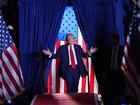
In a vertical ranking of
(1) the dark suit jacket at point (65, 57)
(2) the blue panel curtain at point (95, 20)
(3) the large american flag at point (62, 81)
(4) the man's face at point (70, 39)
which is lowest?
(3) the large american flag at point (62, 81)

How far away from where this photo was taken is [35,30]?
422 inches

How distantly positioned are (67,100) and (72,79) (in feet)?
11.3

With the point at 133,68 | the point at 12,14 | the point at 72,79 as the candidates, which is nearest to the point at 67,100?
the point at 133,68

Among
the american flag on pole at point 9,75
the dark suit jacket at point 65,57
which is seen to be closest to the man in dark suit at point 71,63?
the dark suit jacket at point 65,57

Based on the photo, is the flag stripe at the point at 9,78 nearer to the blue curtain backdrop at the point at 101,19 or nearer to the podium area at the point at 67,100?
the blue curtain backdrop at the point at 101,19

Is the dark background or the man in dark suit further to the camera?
the dark background

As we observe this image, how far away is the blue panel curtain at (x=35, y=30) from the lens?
35.1ft

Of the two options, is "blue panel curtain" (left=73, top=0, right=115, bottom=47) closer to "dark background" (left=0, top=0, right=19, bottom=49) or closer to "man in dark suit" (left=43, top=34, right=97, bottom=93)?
"man in dark suit" (left=43, top=34, right=97, bottom=93)

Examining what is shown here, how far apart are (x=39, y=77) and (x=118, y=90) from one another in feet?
6.73

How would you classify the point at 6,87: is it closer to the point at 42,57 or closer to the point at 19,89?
the point at 19,89

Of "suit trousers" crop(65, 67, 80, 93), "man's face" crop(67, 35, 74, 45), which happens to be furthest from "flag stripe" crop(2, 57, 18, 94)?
"man's face" crop(67, 35, 74, 45)

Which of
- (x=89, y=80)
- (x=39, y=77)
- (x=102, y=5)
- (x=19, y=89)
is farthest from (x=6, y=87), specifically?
(x=102, y=5)

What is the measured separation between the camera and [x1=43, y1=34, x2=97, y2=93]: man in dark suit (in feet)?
31.4

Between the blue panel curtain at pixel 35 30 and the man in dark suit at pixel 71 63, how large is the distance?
3.22ft
